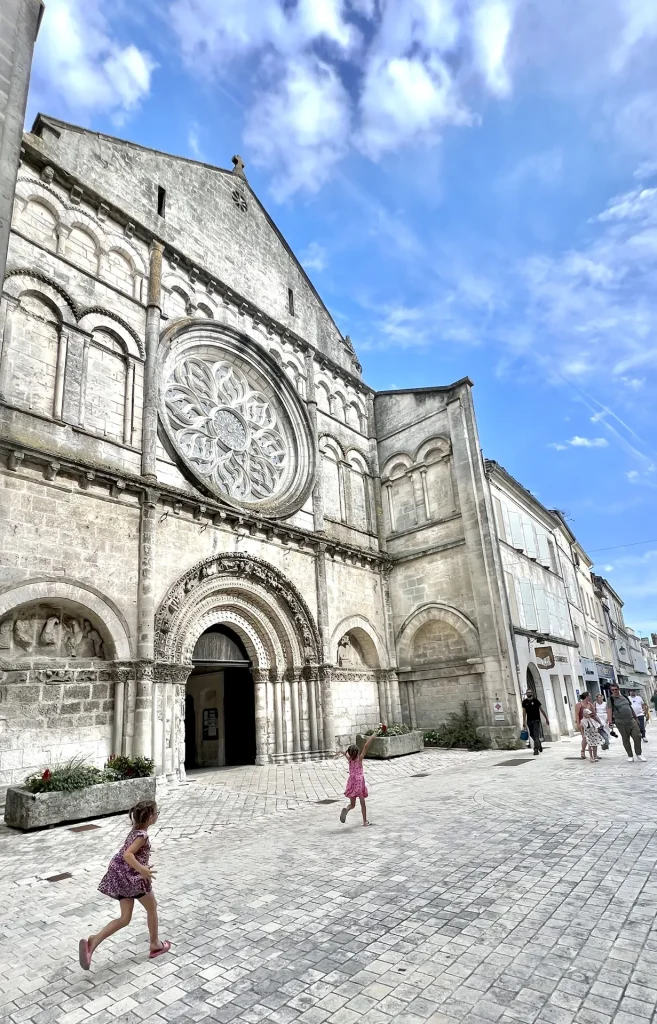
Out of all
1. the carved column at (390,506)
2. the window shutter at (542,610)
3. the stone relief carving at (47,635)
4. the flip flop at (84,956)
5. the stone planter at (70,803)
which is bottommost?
the flip flop at (84,956)

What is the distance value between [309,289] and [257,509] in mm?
10364

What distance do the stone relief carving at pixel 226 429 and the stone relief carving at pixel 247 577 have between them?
195 cm

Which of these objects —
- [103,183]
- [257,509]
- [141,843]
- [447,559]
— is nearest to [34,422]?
[257,509]

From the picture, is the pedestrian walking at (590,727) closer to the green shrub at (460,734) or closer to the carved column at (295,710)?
the green shrub at (460,734)

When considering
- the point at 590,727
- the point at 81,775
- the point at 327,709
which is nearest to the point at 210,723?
the point at 327,709

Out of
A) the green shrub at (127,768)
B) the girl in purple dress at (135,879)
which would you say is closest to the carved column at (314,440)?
the green shrub at (127,768)

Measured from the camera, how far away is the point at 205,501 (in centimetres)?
1277

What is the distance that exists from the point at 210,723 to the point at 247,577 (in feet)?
16.9

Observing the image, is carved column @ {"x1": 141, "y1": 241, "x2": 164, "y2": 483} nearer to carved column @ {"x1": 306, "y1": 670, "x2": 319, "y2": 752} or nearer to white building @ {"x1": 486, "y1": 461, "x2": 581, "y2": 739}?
carved column @ {"x1": 306, "y1": 670, "x2": 319, "y2": 752}

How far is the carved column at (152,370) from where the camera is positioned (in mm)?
12141

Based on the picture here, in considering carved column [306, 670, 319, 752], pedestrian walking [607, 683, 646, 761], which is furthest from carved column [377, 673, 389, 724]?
pedestrian walking [607, 683, 646, 761]

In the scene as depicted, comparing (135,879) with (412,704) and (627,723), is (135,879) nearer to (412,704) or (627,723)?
(627,723)

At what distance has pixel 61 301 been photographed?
11.7 m

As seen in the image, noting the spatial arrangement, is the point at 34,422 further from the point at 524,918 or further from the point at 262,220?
the point at 262,220
